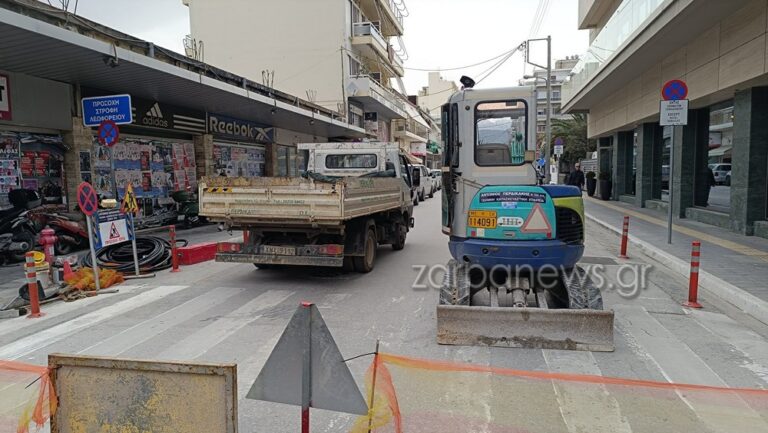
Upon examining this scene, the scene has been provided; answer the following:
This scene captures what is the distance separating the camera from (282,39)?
33469mm

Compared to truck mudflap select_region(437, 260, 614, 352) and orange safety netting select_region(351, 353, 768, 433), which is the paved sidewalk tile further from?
orange safety netting select_region(351, 353, 768, 433)

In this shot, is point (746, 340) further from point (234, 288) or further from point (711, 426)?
point (234, 288)

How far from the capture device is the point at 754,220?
11.7m

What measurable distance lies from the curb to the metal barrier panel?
6339mm

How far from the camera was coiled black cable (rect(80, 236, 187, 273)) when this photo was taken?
938 centimetres

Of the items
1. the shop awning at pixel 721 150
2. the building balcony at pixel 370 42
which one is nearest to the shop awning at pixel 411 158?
the shop awning at pixel 721 150

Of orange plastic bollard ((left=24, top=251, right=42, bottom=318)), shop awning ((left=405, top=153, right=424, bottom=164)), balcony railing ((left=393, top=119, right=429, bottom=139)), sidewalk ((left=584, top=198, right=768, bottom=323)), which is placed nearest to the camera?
orange plastic bollard ((left=24, top=251, right=42, bottom=318))

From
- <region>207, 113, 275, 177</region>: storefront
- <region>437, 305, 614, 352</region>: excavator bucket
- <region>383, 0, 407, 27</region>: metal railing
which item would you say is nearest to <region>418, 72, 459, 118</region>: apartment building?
<region>383, 0, 407, 27</region>: metal railing

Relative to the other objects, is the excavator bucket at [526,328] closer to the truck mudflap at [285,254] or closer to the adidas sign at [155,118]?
the truck mudflap at [285,254]

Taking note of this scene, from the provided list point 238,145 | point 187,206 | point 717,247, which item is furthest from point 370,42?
point 717,247

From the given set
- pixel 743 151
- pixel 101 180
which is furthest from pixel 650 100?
pixel 101 180

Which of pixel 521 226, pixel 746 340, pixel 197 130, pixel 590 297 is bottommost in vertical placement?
pixel 746 340

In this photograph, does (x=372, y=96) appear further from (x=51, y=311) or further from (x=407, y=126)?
(x=51, y=311)

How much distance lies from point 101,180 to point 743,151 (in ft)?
53.3
